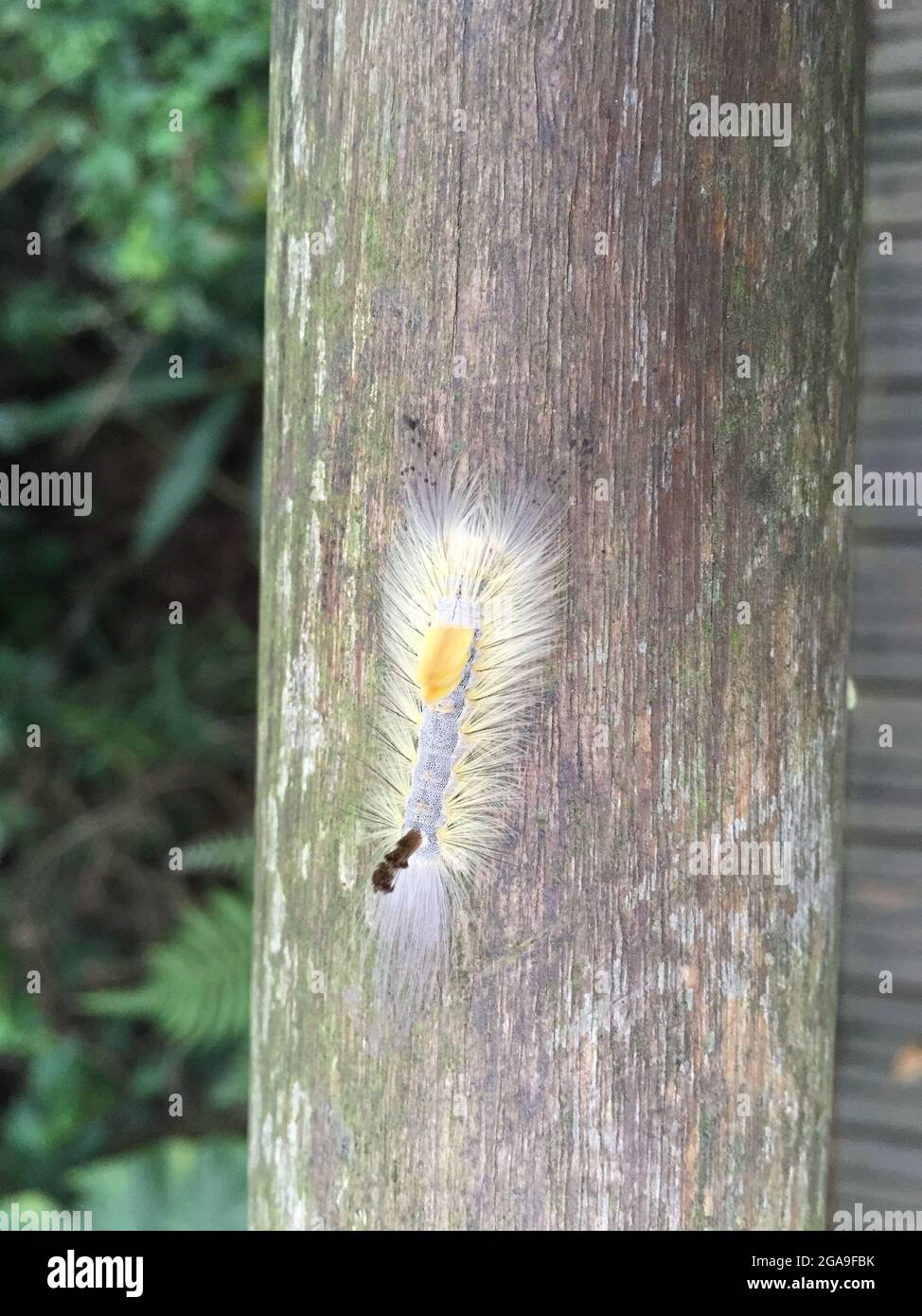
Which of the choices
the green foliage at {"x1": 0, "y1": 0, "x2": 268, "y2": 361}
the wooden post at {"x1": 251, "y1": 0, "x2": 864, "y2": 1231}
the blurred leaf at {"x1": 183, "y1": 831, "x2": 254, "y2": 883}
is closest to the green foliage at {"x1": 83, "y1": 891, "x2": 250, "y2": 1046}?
the blurred leaf at {"x1": 183, "y1": 831, "x2": 254, "y2": 883}

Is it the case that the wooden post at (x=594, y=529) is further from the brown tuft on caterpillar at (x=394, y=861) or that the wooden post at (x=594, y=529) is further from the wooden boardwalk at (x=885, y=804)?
the wooden boardwalk at (x=885, y=804)

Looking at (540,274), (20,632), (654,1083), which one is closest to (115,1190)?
(20,632)

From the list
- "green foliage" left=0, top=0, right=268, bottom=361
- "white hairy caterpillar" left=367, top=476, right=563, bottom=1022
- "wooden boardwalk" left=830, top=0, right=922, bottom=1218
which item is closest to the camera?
"white hairy caterpillar" left=367, top=476, right=563, bottom=1022

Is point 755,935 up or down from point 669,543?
down

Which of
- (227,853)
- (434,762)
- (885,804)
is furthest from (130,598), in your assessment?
(885,804)

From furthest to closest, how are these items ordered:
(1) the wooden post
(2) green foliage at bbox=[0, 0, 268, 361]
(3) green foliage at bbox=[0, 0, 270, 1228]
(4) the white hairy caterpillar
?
(3) green foliage at bbox=[0, 0, 270, 1228]
(2) green foliage at bbox=[0, 0, 268, 361]
(4) the white hairy caterpillar
(1) the wooden post

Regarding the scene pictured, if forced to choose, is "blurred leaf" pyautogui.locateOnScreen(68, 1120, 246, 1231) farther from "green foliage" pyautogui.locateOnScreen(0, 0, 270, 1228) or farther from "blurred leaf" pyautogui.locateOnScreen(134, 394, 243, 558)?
"blurred leaf" pyautogui.locateOnScreen(134, 394, 243, 558)
